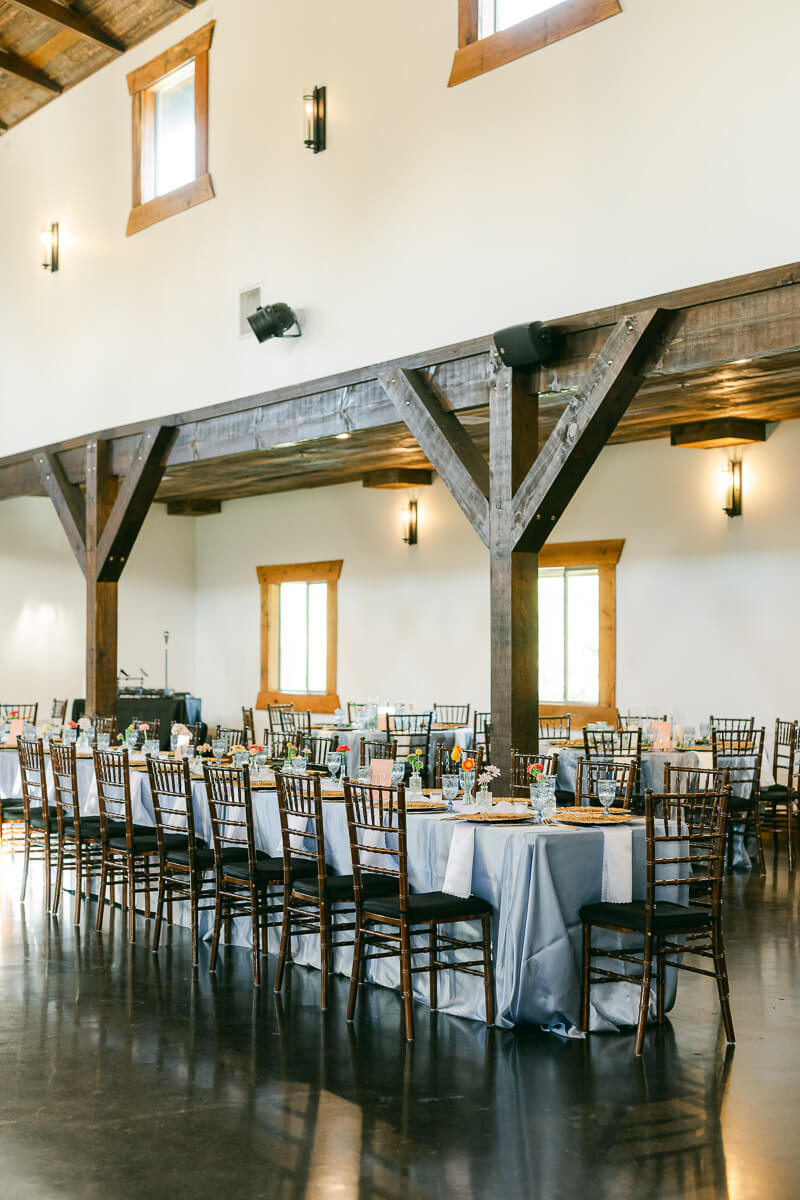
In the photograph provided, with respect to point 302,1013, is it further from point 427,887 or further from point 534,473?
point 534,473

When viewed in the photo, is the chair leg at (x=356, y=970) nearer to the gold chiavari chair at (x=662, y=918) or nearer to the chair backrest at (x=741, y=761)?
the gold chiavari chair at (x=662, y=918)

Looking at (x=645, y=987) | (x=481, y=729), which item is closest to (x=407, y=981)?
(x=645, y=987)

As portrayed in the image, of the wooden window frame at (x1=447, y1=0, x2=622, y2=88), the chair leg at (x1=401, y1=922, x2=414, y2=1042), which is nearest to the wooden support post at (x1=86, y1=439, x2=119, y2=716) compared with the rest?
the wooden window frame at (x1=447, y1=0, x2=622, y2=88)

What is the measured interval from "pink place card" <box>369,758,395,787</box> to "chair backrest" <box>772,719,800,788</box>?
173 inches

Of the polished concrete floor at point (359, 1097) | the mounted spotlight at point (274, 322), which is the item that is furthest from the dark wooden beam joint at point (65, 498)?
the polished concrete floor at point (359, 1097)

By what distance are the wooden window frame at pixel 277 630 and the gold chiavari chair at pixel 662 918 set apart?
33.2ft

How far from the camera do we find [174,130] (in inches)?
457

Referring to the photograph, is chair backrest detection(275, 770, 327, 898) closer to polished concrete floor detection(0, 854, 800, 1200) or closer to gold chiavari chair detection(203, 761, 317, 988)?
gold chiavari chair detection(203, 761, 317, 988)

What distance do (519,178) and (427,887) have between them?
15.0 feet

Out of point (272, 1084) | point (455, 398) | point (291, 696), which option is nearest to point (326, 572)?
point (291, 696)

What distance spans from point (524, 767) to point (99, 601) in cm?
616

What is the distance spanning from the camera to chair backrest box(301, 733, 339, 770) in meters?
9.91

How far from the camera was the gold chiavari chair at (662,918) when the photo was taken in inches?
191

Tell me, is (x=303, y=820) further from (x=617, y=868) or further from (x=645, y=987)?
(x=645, y=987)
